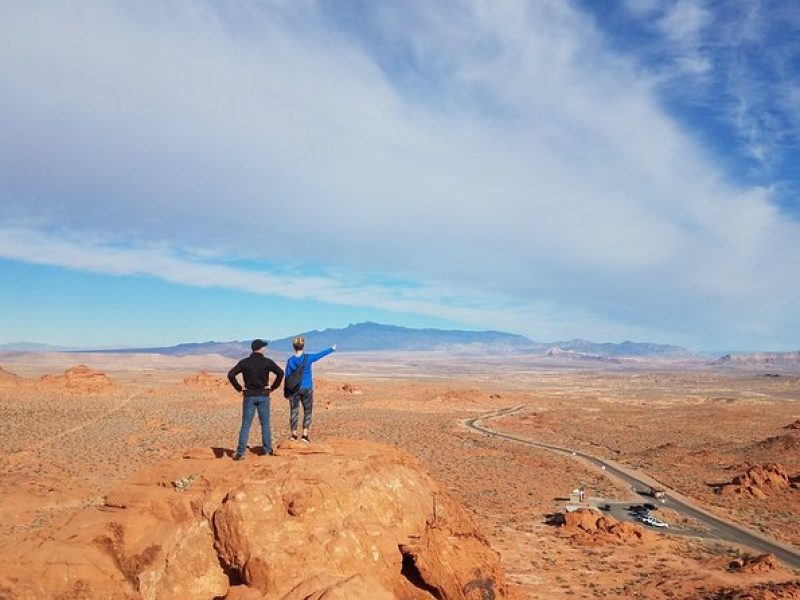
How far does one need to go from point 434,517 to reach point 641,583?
11565 mm

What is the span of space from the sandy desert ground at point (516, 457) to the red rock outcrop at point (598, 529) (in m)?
0.11

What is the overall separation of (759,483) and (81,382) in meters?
62.5

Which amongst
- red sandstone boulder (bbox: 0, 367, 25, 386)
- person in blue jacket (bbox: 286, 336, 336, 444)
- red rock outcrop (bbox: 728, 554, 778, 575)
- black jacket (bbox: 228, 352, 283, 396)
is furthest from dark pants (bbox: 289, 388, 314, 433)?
red sandstone boulder (bbox: 0, 367, 25, 386)

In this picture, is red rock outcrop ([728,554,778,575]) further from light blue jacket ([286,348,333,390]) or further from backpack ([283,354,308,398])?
backpack ([283,354,308,398])

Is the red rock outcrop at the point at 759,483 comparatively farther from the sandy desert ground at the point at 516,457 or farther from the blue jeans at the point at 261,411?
the blue jeans at the point at 261,411

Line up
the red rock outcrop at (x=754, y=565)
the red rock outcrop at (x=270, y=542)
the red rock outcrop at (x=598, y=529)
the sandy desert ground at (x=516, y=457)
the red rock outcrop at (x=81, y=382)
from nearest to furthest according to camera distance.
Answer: the red rock outcrop at (x=270, y=542), the red rock outcrop at (x=754, y=565), the sandy desert ground at (x=516, y=457), the red rock outcrop at (x=598, y=529), the red rock outcrop at (x=81, y=382)

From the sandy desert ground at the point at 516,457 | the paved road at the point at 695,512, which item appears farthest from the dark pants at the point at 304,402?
the paved road at the point at 695,512

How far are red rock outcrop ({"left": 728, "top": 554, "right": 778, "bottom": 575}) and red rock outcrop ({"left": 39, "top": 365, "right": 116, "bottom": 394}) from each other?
199 ft

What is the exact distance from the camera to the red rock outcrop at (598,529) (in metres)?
22.1

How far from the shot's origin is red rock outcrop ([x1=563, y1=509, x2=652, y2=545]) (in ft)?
72.5

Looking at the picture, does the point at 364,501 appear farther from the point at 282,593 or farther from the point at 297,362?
the point at 297,362

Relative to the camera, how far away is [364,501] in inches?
349

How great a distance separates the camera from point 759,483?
108 feet

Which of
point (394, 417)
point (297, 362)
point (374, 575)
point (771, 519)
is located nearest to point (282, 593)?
point (374, 575)
